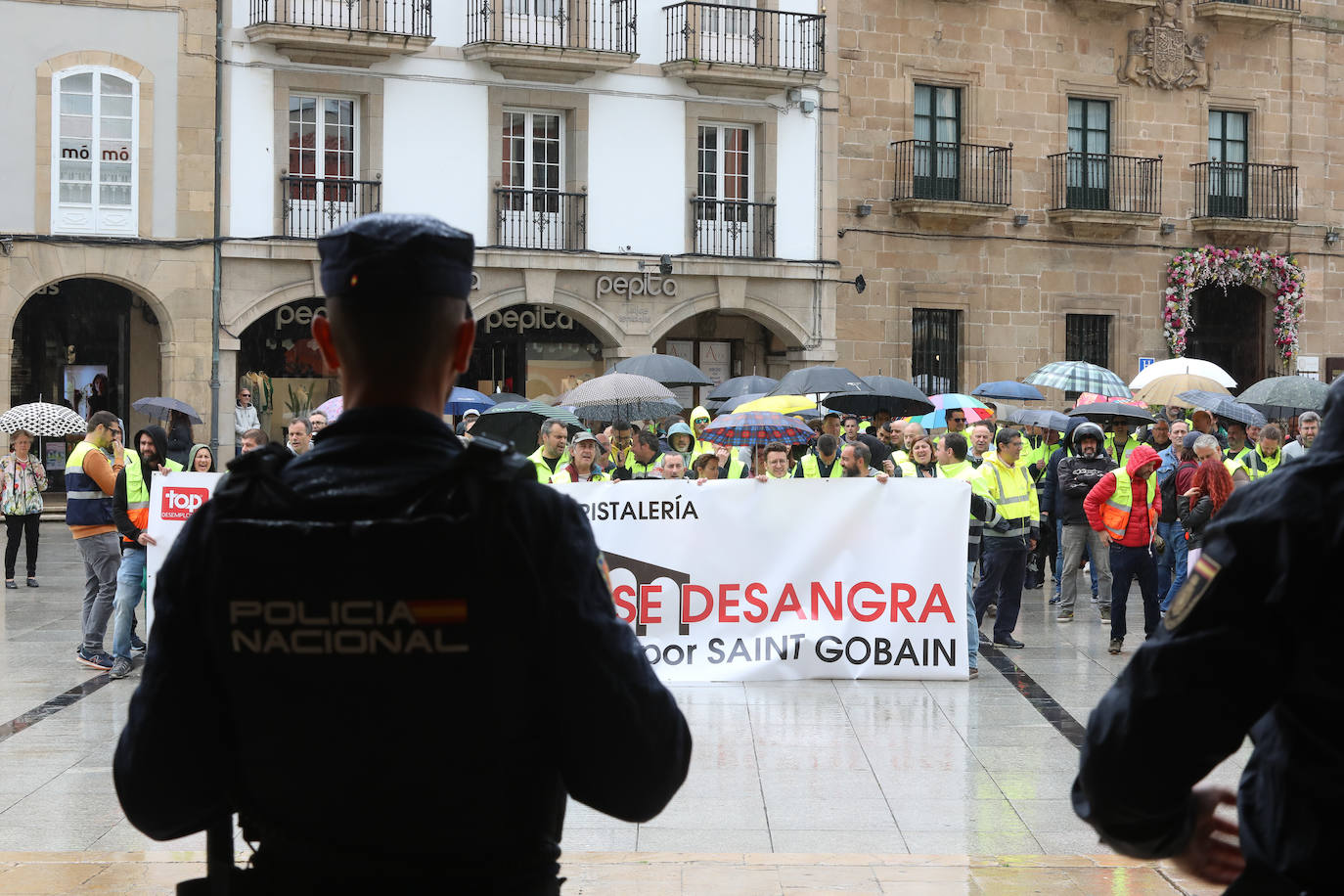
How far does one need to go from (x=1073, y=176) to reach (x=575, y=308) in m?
9.70

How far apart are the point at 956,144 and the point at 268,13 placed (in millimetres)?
11800

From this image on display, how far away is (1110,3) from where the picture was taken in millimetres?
29625

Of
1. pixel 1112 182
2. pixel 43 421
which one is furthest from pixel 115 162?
pixel 1112 182

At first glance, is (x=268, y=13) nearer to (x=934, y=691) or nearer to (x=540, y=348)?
(x=540, y=348)

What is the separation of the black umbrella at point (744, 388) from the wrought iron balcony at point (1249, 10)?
13452 mm

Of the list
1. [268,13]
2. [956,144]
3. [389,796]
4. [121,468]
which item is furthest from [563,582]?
[956,144]

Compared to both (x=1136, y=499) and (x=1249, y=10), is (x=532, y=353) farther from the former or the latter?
(x=1136, y=499)

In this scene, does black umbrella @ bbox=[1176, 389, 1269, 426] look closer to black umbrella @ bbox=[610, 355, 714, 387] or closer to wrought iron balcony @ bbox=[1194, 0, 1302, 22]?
black umbrella @ bbox=[610, 355, 714, 387]

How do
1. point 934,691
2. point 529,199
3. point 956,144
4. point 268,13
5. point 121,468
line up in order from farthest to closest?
point 956,144 < point 529,199 < point 268,13 < point 121,468 < point 934,691

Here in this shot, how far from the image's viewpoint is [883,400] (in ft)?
62.7

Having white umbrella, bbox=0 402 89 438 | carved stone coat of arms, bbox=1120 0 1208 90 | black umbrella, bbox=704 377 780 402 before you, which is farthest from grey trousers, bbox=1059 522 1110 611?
carved stone coat of arms, bbox=1120 0 1208 90

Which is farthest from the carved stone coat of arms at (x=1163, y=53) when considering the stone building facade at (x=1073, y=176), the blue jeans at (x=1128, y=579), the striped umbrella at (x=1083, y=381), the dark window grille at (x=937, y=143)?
the blue jeans at (x=1128, y=579)

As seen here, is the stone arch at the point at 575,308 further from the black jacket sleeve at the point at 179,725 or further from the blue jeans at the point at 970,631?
the black jacket sleeve at the point at 179,725

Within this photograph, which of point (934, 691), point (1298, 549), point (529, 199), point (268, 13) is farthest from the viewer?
point (529, 199)
